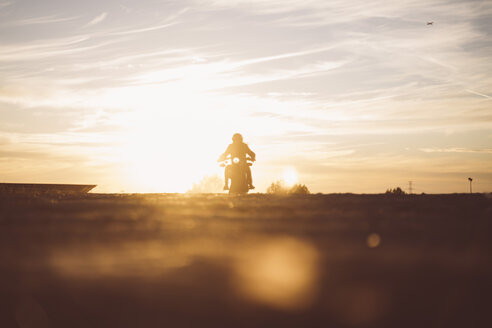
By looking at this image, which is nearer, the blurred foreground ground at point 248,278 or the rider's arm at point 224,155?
the blurred foreground ground at point 248,278

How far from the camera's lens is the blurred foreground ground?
2.33 metres

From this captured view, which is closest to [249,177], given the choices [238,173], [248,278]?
[238,173]

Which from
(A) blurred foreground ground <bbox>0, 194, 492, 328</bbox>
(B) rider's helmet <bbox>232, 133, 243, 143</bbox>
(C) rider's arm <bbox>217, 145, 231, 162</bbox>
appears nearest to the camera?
(A) blurred foreground ground <bbox>0, 194, 492, 328</bbox>

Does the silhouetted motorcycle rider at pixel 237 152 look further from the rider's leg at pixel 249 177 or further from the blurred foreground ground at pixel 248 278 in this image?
the blurred foreground ground at pixel 248 278

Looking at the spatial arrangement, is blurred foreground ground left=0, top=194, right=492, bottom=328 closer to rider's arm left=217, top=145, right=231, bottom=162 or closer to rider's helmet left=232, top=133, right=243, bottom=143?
rider's helmet left=232, top=133, right=243, bottom=143

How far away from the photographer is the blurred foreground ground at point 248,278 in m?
2.33

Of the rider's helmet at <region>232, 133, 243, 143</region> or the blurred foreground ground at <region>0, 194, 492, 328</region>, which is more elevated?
the rider's helmet at <region>232, 133, 243, 143</region>

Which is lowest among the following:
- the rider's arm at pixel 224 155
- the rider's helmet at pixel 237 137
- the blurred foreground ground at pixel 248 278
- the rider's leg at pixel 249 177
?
the blurred foreground ground at pixel 248 278

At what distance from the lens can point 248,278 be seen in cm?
268

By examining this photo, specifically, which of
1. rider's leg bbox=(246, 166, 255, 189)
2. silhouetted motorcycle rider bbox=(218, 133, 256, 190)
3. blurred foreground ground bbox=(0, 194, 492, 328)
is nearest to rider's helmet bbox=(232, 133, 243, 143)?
silhouetted motorcycle rider bbox=(218, 133, 256, 190)

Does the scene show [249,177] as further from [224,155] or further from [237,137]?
[237,137]

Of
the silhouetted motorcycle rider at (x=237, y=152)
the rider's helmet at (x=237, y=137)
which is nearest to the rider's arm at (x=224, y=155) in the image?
the silhouetted motorcycle rider at (x=237, y=152)

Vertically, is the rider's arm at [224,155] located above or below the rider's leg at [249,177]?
above

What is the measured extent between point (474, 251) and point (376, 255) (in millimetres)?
571
